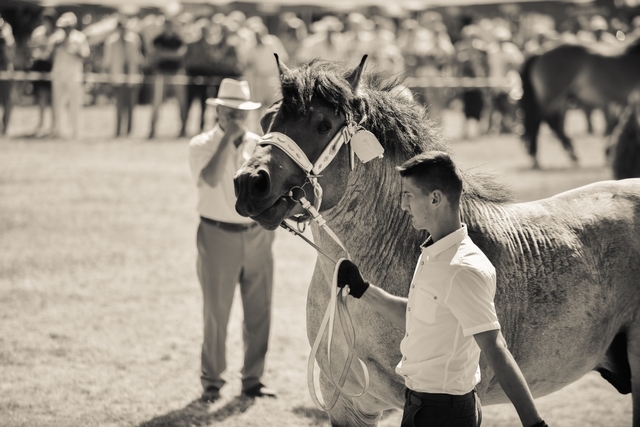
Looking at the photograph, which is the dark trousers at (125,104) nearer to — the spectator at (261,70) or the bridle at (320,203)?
the spectator at (261,70)

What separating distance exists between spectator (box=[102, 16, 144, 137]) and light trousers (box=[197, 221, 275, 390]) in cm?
1387

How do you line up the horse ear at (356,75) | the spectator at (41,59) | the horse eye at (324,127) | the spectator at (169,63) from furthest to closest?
the spectator at (169,63) → the spectator at (41,59) → the horse ear at (356,75) → the horse eye at (324,127)

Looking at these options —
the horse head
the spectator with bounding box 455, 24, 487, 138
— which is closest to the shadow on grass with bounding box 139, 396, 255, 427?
the horse head

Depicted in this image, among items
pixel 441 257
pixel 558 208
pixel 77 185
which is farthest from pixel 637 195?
pixel 77 185

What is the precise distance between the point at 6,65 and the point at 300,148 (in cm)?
1792

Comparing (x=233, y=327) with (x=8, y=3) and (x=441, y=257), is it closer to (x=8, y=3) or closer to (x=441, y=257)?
(x=441, y=257)

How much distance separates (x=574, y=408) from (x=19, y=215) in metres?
9.46

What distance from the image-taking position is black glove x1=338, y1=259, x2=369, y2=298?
3258 millimetres

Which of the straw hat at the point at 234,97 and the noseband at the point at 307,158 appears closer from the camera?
the noseband at the point at 307,158

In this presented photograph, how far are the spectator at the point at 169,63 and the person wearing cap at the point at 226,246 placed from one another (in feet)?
45.1

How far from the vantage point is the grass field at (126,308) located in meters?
5.79

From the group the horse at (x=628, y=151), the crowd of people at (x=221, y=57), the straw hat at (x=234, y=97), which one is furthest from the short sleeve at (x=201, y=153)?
the crowd of people at (x=221, y=57)

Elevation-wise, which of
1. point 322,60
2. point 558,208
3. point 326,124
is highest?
point 322,60

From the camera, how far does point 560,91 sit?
57.4 feet
